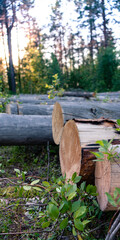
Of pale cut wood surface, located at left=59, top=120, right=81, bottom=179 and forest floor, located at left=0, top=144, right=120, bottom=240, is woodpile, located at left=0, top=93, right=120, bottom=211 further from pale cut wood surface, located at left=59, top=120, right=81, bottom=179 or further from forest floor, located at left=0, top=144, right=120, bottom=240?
forest floor, located at left=0, top=144, right=120, bottom=240

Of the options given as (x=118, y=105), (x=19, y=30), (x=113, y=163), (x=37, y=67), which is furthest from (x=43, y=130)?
(x=19, y=30)

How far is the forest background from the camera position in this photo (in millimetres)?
14188

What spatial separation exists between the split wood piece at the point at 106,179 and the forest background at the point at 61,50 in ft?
40.6

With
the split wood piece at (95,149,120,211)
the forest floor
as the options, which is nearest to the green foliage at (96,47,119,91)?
the forest floor

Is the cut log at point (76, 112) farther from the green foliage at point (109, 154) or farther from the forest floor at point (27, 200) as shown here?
the green foliage at point (109, 154)

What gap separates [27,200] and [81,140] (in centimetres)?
66

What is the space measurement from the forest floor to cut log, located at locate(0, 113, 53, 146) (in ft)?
1.24

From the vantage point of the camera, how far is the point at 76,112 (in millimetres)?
2865

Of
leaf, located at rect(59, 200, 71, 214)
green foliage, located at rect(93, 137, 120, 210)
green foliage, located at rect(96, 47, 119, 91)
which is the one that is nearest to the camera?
green foliage, located at rect(93, 137, 120, 210)

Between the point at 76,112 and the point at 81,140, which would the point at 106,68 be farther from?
the point at 81,140

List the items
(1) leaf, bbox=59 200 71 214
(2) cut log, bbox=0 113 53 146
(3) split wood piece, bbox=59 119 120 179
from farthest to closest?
(2) cut log, bbox=0 113 53 146, (3) split wood piece, bbox=59 119 120 179, (1) leaf, bbox=59 200 71 214

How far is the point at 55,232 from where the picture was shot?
1592 millimetres

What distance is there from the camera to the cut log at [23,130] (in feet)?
9.82

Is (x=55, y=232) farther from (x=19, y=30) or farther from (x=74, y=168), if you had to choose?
(x=19, y=30)
